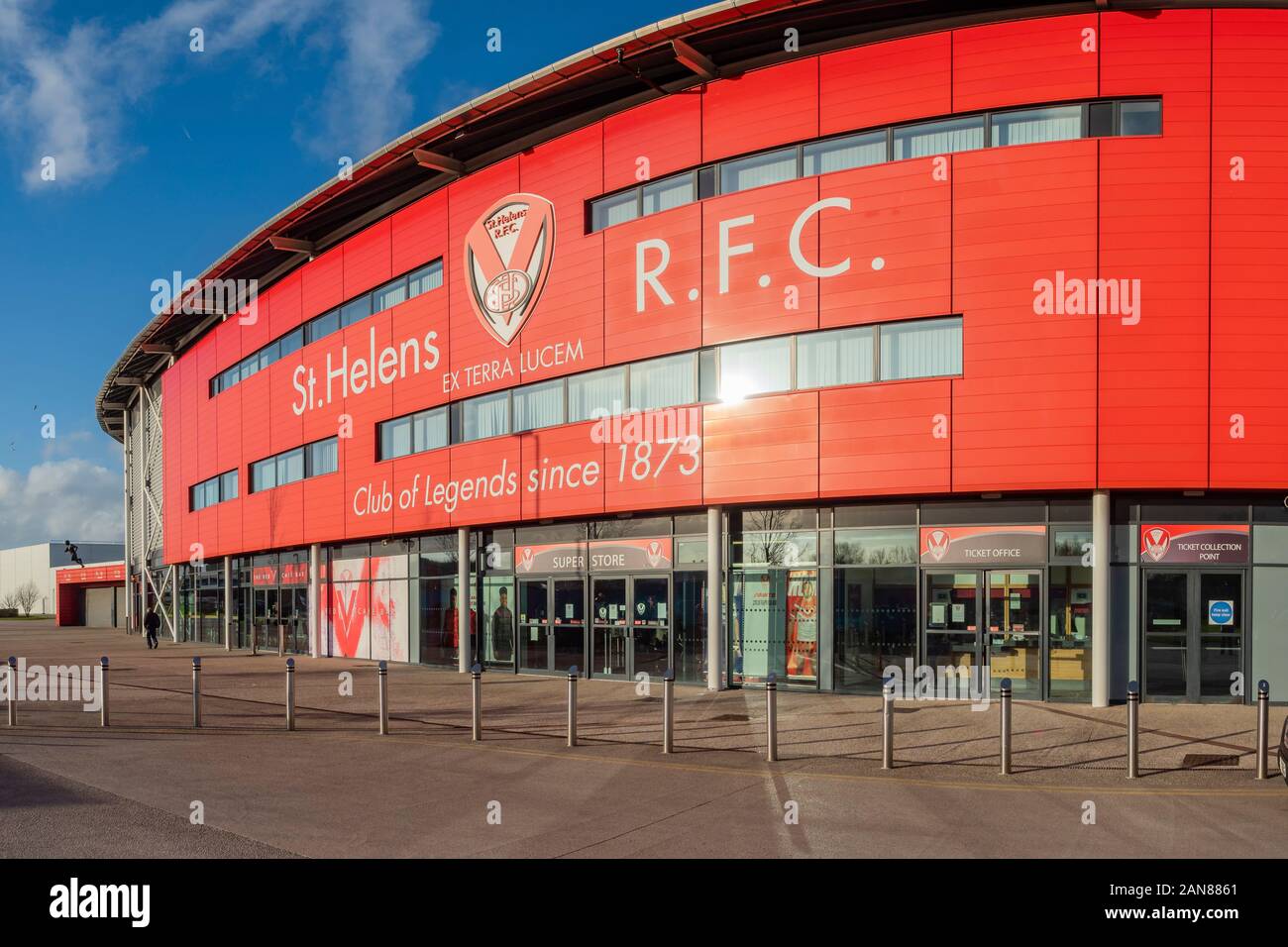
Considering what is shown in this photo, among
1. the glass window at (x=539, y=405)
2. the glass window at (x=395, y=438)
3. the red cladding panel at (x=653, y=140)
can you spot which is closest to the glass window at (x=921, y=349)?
the red cladding panel at (x=653, y=140)

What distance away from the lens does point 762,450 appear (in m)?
18.7

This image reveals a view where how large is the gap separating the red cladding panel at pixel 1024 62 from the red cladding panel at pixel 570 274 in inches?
300

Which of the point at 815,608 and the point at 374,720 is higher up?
the point at 815,608

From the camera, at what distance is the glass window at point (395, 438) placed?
88.5 feet

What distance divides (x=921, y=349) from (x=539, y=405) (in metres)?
8.87

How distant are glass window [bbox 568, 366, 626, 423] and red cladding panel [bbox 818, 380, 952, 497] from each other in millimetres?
4683

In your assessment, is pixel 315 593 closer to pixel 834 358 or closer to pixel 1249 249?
pixel 834 358

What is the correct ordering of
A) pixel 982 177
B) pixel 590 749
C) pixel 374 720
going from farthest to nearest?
pixel 982 177 < pixel 374 720 < pixel 590 749

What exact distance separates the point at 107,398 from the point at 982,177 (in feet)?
169

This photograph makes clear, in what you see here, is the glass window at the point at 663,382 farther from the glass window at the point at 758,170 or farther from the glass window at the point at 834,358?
the glass window at the point at 758,170

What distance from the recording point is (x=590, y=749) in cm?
1241

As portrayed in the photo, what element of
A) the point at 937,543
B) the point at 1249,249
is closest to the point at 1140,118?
the point at 1249,249
